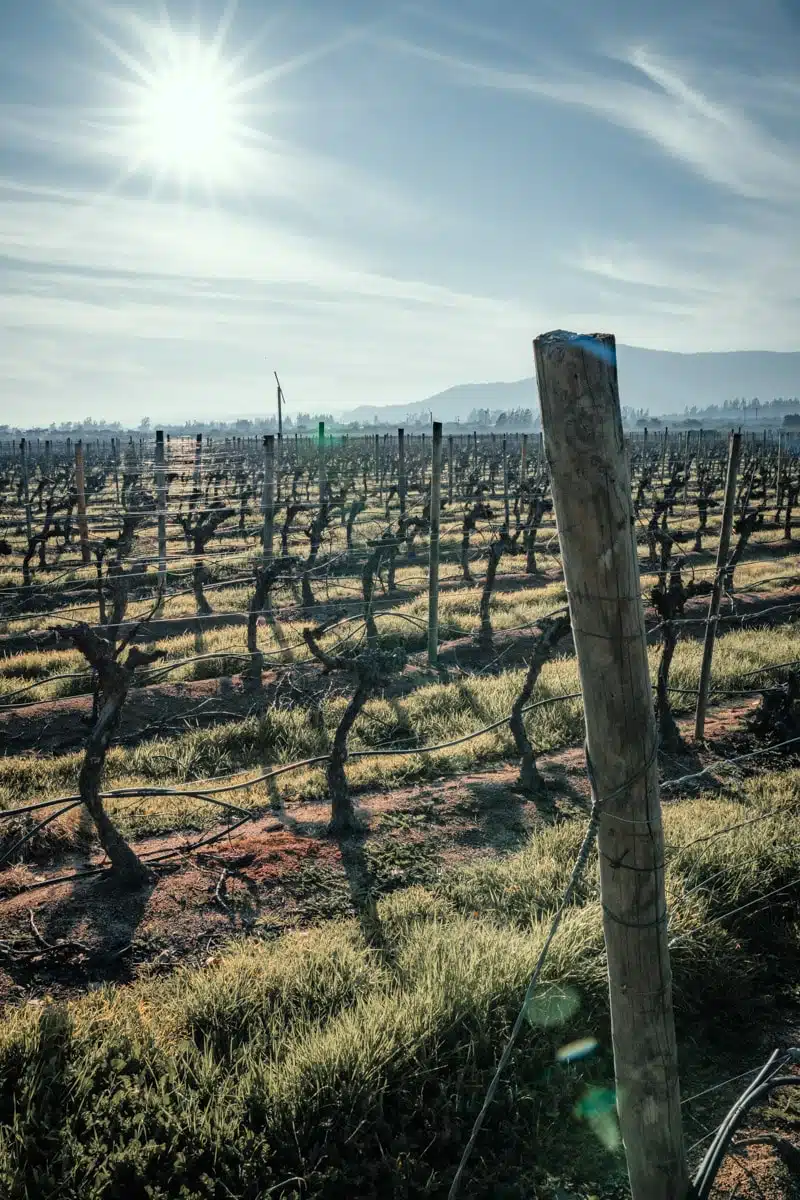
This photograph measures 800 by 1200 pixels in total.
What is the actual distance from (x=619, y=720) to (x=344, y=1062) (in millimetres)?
1923

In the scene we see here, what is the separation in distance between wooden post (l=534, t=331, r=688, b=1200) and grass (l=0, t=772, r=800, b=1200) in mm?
933

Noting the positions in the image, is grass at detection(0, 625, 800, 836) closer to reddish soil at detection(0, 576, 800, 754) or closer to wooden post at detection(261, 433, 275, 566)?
reddish soil at detection(0, 576, 800, 754)

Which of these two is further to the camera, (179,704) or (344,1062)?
(179,704)

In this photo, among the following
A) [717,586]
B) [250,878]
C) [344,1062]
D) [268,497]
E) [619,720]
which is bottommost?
[250,878]

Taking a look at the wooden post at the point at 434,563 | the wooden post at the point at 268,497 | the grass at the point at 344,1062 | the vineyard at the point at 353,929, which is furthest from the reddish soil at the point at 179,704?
the grass at the point at 344,1062

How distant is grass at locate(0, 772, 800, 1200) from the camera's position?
2.80 meters

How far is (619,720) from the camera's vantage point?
2025mm

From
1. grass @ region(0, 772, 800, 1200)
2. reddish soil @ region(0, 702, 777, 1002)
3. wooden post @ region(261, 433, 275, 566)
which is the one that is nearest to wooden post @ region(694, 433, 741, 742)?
reddish soil @ region(0, 702, 777, 1002)

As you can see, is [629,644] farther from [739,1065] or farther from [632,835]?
[739,1065]

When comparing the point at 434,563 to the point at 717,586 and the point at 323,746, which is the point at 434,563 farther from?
the point at 717,586

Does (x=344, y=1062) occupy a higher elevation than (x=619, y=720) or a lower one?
lower

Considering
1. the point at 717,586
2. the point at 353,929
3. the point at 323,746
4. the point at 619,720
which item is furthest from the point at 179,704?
the point at 619,720

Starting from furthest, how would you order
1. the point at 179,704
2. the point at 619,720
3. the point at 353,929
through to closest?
1. the point at 179,704
2. the point at 353,929
3. the point at 619,720

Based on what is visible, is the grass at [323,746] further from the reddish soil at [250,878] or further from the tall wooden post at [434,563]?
the tall wooden post at [434,563]
